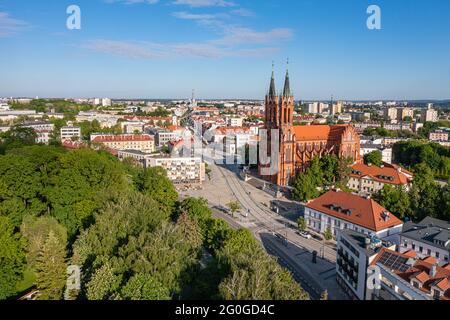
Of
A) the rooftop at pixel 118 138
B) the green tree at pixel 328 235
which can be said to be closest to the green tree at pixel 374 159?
the green tree at pixel 328 235

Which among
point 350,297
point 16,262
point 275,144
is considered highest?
point 275,144

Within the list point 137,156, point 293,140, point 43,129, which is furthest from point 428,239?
point 43,129

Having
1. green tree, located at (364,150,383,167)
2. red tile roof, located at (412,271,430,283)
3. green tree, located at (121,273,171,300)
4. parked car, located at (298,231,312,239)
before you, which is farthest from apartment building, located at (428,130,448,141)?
green tree, located at (121,273,171,300)

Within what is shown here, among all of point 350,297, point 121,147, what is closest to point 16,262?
point 350,297

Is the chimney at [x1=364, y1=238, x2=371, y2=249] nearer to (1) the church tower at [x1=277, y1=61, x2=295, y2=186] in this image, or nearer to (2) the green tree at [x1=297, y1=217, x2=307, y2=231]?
(2) the green tree at [x1=297, y1=217, x2=307, y2=231]

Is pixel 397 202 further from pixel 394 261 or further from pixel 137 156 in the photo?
pixel 137 156

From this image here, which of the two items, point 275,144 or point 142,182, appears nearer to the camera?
point 142,182

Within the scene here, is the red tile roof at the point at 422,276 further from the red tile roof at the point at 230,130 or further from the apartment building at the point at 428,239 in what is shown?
the red tile roof at the point at 230,130

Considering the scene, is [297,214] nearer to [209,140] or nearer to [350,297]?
[350,297]

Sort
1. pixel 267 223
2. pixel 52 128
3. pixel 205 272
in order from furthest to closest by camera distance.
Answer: pixel 52 128
pixel 267 223
pixel 205 272
